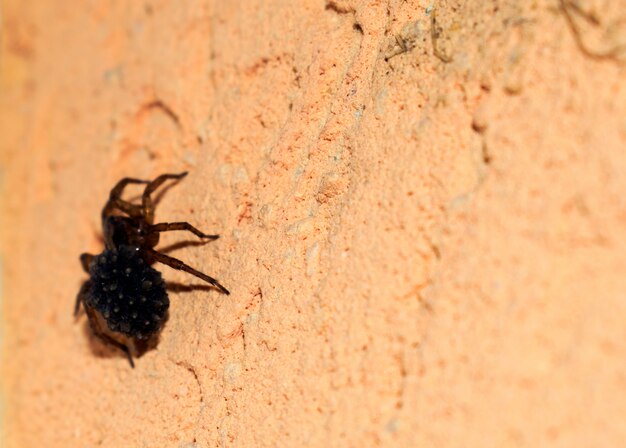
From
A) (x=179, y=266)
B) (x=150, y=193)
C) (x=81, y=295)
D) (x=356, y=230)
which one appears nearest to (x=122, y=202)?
(x=150, y=193)

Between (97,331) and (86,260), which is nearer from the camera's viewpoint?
(97,331)

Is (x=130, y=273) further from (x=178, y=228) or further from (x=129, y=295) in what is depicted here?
(x=178, y=228)

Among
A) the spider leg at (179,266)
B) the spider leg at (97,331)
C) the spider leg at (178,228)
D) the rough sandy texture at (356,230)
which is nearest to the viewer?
the rough sandy texture at (356,230)

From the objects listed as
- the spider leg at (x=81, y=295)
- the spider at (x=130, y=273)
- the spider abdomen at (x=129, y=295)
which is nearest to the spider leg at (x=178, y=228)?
the spider at (x=130, y=273)

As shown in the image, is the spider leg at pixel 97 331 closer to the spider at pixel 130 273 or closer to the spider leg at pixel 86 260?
the spider at pixel 130 273

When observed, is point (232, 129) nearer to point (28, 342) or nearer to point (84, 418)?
point (84, 418)

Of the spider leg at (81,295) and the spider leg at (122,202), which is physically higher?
the spider leg at (122,202)

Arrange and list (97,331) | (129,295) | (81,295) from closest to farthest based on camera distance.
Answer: (129,295) < (97,331) < (81,295)
